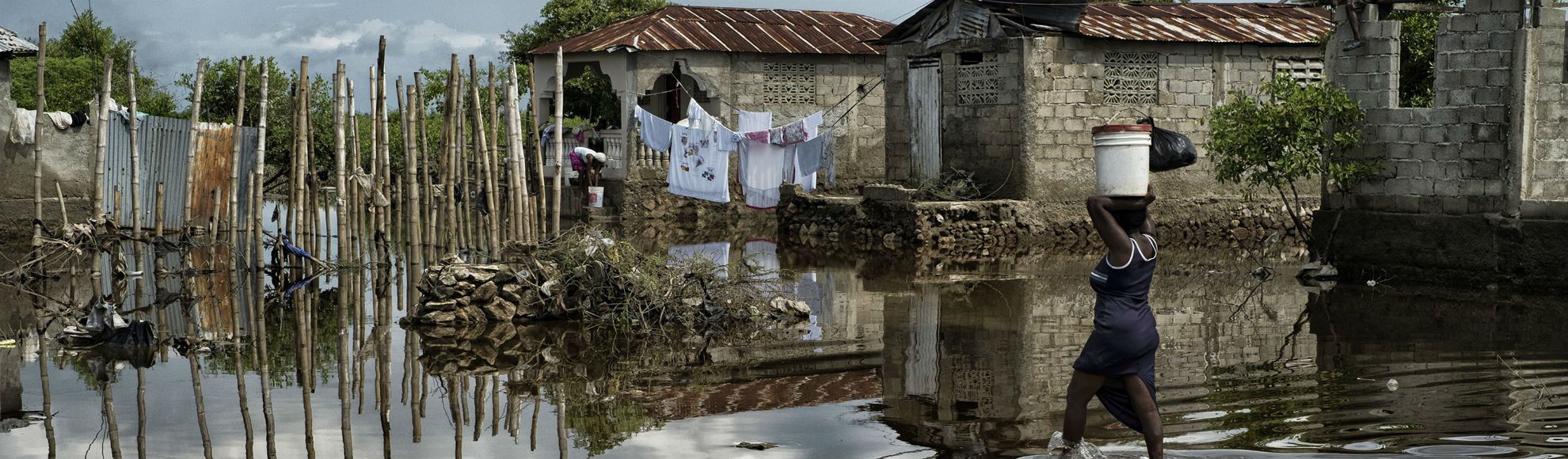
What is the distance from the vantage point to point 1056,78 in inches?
733

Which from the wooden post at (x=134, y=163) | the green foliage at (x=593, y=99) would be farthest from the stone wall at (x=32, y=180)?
the green foliage at (x=593, y=99)

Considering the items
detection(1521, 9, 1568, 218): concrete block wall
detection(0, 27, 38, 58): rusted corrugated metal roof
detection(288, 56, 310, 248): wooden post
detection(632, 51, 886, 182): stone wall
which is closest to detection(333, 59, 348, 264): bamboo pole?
detection(288, 56, 310, 248): wooden post

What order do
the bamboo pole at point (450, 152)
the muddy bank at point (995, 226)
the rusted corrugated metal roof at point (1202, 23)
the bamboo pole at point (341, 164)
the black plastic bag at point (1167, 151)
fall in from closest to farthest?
the black plastic bag at point (1167, 151)
the bamboo pole at point (450, 152)
the bamboo pole at point (341, 164)
the muddy bank at point (995, 226)
the rusted corrugated metal roof at point (1202, 23)

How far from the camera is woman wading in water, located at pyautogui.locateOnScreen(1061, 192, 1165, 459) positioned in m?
5.91

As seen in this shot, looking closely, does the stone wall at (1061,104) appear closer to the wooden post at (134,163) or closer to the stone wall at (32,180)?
the wooden post at (134,163)

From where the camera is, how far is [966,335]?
407 inches

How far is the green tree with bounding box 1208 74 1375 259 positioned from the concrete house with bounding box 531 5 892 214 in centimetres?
913

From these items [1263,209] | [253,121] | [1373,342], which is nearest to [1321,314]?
[1373,342]

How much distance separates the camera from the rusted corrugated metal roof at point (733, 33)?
23.4m

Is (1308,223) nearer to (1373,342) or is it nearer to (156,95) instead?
(1373,342)

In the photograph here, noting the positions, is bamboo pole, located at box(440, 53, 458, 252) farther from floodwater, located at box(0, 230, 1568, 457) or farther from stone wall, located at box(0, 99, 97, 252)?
stone wall, located at box(0, 99, 97, 252)

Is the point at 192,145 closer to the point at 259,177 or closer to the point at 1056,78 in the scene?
the point at 259,177

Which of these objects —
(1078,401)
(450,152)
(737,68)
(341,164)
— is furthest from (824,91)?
(1078,401)

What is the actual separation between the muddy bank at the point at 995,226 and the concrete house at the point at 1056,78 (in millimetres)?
287
